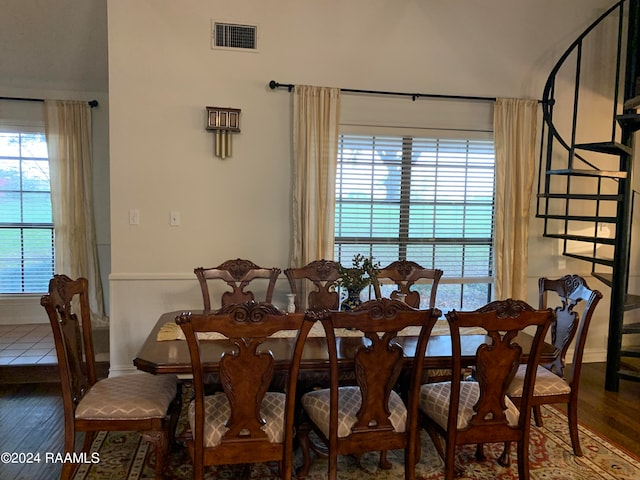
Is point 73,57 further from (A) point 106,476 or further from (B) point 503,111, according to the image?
(B) point 503,111

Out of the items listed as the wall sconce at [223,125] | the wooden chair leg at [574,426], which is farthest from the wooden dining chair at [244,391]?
the wall sconce at [223,125]

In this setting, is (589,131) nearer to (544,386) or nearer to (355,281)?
(544,386)

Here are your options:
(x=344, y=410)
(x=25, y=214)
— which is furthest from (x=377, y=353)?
(x=25, y=214)

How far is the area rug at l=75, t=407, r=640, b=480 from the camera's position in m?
2.33

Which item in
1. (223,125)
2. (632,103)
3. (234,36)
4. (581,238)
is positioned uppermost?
(234,36)

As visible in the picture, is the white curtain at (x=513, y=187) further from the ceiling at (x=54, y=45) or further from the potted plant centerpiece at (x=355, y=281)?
the ceiling at (x=54, y=45)

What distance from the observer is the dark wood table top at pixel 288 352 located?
1.97 meters

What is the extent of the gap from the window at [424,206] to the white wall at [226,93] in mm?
482

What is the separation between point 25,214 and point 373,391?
4.33 meters

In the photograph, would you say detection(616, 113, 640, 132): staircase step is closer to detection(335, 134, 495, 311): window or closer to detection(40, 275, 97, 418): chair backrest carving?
detection(335, 134, 495, 311): window

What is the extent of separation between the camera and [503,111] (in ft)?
12.7

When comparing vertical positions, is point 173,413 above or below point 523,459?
above

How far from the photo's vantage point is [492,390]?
2066 millimetres

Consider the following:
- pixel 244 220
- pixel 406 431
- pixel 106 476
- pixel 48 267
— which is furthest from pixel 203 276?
pixel 48 267
